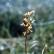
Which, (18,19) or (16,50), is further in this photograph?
(18,19)

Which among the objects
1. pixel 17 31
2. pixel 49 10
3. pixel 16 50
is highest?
pixel 49 10

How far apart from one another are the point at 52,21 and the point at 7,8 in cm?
32

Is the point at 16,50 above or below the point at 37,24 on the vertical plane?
below

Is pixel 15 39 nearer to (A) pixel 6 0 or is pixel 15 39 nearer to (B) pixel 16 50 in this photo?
(B) pixel 16 50

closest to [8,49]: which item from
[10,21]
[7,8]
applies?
[10,21]

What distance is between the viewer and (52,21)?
112cm

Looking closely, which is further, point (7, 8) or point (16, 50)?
point (7, 8)

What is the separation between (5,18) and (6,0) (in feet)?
0.44

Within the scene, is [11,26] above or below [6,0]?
below

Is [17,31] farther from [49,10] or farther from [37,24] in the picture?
[49,10]

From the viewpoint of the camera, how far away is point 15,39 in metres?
1.06

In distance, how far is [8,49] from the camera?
993 millimetres

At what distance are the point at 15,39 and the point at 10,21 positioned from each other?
0.12m

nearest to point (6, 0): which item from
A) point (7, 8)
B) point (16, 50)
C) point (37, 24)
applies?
point (7, 8)
